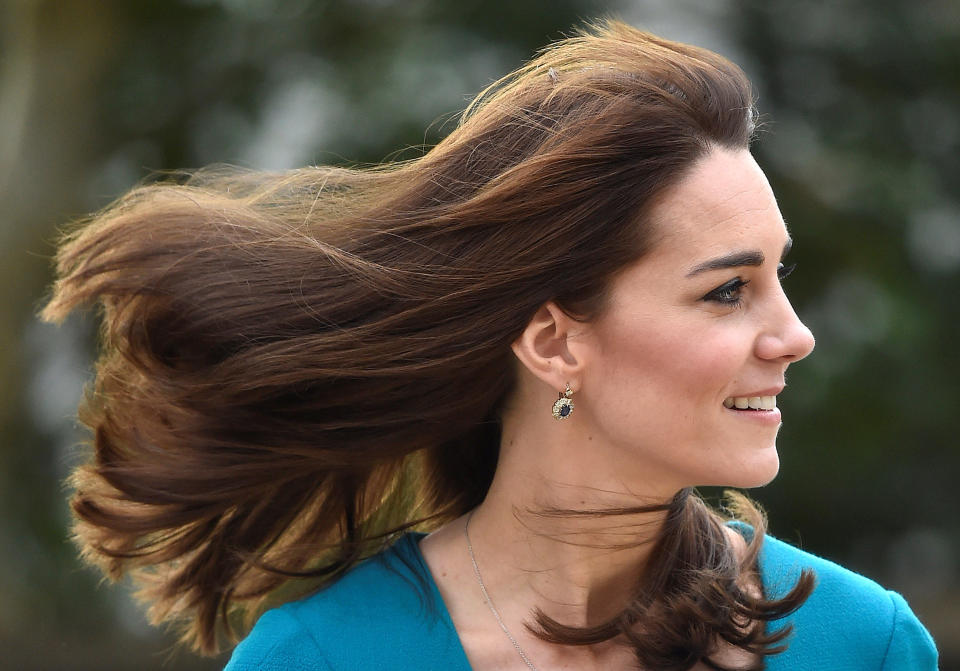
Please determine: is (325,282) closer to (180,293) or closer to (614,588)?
(180,293)

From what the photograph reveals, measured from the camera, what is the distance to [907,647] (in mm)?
2791

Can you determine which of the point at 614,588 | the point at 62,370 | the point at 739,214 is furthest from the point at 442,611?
the point at 62,370

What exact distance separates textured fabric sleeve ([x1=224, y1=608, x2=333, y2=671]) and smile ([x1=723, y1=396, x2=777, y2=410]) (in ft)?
3.26

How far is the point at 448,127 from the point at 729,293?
3985mm

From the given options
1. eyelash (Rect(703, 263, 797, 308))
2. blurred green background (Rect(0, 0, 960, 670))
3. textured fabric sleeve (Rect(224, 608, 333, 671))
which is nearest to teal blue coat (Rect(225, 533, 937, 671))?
textured fabric sleeve (Rect(224, 608, 333, 671))

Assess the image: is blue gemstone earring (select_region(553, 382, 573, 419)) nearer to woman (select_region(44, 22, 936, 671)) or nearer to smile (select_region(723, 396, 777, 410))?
woman (select_region(44, 22, 936, 671))

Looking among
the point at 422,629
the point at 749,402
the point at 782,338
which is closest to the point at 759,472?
the point at 749,402

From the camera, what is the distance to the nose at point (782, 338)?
8.44 ft

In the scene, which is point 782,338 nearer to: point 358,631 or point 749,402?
point 749,402

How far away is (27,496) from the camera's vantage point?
23.4 ft

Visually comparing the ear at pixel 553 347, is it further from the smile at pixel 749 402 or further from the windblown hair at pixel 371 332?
the smile at pixel 749 402

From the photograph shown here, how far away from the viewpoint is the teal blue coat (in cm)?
270

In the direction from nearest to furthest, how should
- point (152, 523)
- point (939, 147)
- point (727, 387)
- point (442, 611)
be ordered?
1. point (727, 387)
2. point (442, 611)
3. point (152, 523)
4. point (939, 147)

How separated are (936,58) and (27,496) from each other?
5477 mm
